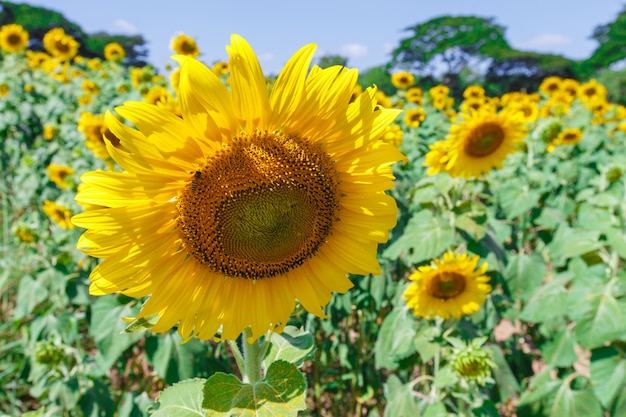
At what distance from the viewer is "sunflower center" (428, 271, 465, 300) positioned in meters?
2.49

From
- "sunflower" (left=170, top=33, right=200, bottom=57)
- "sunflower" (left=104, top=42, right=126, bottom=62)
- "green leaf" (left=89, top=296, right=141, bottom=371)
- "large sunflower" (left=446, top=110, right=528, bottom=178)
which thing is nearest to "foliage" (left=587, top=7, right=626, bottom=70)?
"sunflower" (left=104, top=42, right=126, bottom=62)

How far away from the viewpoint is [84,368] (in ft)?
9.19

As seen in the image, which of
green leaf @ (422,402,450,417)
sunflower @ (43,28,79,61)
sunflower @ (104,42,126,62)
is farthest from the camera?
sunflower @ (104,42,126,62)

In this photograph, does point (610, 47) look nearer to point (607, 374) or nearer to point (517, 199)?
point (517, 199)

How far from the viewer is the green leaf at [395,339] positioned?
2561mm

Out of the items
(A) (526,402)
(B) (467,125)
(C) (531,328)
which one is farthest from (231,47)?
(C) (531,328)

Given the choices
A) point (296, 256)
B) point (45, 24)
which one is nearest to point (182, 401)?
point (296, 256)

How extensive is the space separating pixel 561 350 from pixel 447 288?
103cm

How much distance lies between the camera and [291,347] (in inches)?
53.5

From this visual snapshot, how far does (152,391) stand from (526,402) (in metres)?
2.52

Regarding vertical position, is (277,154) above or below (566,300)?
above

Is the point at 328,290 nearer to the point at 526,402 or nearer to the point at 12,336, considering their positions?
the point at 526,402

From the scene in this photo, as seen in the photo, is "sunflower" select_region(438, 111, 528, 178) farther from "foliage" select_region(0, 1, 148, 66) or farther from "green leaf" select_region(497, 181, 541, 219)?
"foliage" select_region(0, 1, 148, 66)

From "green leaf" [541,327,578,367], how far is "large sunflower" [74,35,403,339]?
91.3 inches
